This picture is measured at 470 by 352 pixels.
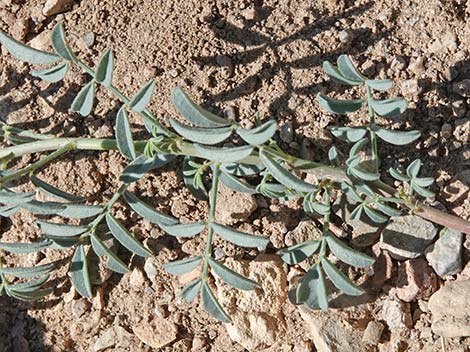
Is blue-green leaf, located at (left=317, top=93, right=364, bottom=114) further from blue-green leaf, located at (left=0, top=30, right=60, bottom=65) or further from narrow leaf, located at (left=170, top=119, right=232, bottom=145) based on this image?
blue-green leaf, located at (left=0, top=30, right=60, bottom=65)

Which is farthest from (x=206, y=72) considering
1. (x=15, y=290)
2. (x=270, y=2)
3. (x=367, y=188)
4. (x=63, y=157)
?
(x=15, y=290)

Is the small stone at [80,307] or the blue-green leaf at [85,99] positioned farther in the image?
the small stone at [80,307]

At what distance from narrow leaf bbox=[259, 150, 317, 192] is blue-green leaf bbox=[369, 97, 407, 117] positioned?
0.31 metres


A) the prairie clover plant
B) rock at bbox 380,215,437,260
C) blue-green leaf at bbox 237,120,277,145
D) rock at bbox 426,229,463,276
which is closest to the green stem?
the prairie clover plant

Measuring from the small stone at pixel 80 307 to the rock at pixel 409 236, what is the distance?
87 cm

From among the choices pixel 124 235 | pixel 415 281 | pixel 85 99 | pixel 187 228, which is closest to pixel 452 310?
pixel 415 281

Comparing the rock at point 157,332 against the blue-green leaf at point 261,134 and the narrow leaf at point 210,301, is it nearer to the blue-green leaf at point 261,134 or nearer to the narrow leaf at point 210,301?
the narrow leaf at point 210,301

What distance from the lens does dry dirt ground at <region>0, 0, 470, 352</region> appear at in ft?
7.75

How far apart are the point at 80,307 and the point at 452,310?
1042 millimetres

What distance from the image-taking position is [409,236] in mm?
2320

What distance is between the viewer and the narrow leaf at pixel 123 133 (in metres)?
1.94

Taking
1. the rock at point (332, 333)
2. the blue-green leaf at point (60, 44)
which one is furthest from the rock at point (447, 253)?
the blue-green leaf at point (60, 44)

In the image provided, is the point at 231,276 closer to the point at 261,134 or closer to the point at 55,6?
the point at 261,134

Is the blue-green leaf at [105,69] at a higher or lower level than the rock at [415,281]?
higher
